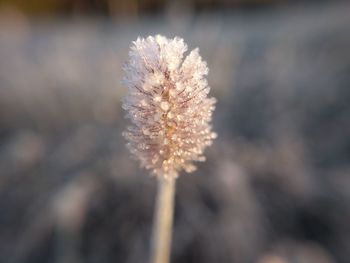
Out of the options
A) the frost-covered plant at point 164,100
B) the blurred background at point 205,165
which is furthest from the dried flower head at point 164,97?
the blurred background at point 205,165

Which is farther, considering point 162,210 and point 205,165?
point 205,165

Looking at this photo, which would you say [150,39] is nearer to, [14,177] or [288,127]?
[14,177]

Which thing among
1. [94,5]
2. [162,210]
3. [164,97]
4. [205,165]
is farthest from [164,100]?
[94,5]

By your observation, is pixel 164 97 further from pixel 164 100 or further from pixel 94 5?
pixel 94 5

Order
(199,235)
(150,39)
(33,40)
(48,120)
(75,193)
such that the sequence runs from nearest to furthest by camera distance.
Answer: (150,39) < (199,235) < (75,193) < (48,120) < (33,40)

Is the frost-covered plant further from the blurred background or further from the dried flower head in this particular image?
the blurred background

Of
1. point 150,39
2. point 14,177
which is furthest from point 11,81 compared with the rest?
point 150,39
